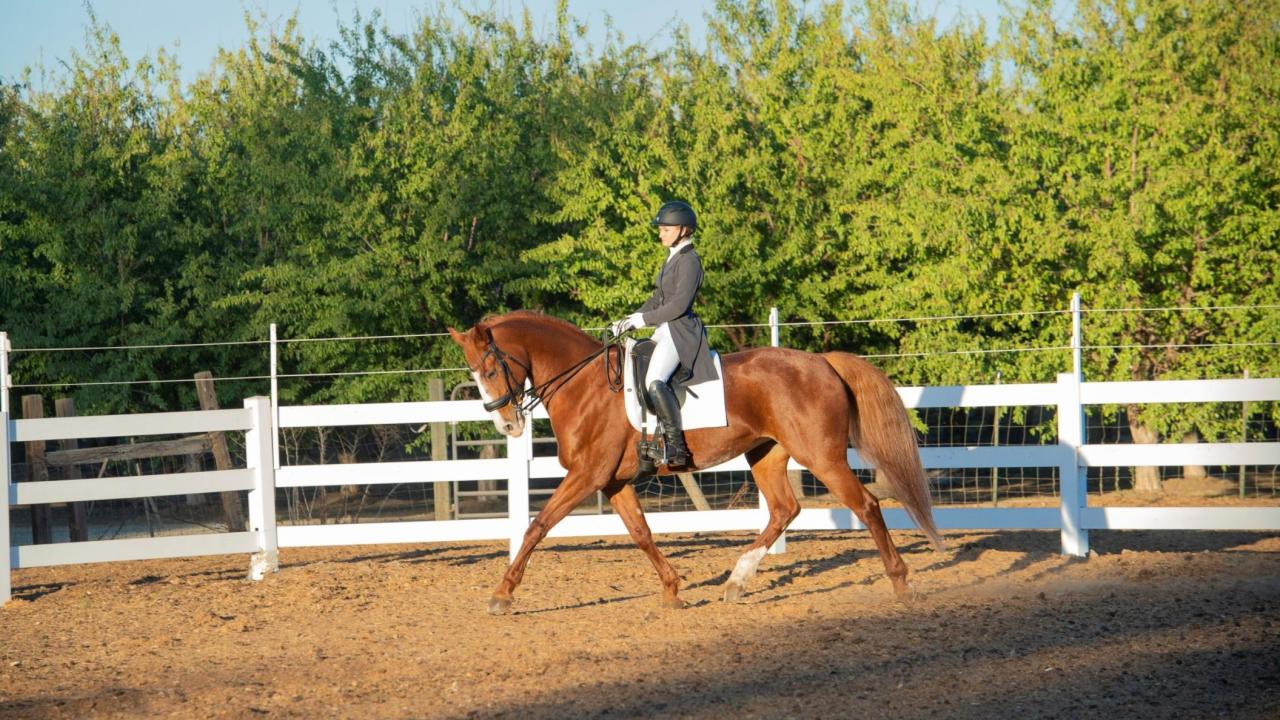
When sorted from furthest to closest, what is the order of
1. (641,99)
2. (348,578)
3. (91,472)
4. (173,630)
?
(641,99) < (91,472) < (348,578) < (173,630)

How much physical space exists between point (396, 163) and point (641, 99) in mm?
4091

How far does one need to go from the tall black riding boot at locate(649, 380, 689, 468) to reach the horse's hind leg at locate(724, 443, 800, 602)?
79cm

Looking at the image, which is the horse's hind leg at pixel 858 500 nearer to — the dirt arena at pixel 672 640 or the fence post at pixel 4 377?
the dirt arena at pixel 672 640

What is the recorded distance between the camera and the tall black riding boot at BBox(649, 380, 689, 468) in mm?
7977

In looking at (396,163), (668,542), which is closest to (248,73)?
(396,163)

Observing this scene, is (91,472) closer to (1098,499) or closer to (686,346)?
(686,346)

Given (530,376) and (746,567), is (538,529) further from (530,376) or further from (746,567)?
(746,567)

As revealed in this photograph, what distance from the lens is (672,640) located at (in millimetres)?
6836

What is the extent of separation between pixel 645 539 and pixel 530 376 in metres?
1.34

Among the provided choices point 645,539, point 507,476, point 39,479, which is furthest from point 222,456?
point 645,539

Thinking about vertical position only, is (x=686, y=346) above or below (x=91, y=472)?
above

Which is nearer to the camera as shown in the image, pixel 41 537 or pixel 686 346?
pixel 686 346

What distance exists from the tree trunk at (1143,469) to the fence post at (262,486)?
11123 millimetres

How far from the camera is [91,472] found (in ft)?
58.0
